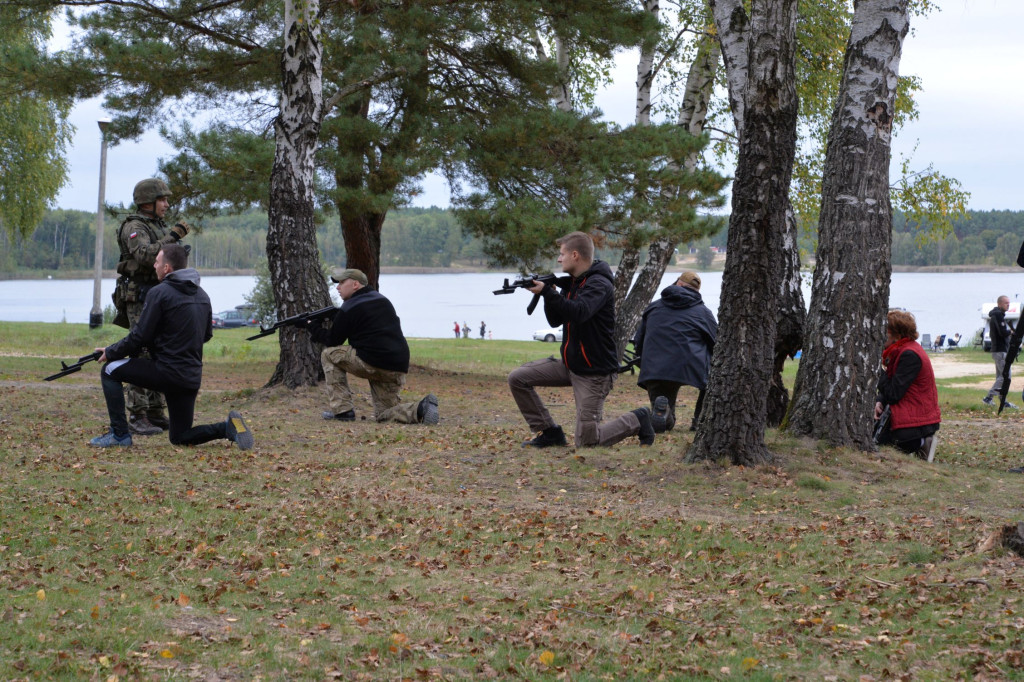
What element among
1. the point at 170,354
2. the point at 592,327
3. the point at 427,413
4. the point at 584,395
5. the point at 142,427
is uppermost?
the point at 592,327

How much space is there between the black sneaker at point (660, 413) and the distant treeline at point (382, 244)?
105844mm

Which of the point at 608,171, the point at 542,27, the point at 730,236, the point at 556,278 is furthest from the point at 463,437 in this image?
the point at 542,27

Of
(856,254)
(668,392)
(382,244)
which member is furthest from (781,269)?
(382,244)

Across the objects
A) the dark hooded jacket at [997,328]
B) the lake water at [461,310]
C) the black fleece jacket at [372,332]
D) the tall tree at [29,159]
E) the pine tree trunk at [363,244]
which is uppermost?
the tall tree at [29,159]

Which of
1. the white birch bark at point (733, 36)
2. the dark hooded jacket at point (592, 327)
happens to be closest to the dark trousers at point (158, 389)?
the dark hooded jacket at point (592, 327)

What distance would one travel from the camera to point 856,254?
841 centimetres

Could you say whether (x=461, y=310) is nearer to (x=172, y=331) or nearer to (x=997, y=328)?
(x=997, y=328)

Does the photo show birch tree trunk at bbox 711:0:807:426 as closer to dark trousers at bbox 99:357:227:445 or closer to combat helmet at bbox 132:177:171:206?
dark trousers at bbox 99:357:227:445

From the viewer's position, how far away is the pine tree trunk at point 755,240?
745 centimetres

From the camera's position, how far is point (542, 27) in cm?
1686

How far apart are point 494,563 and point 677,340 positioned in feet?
15.9

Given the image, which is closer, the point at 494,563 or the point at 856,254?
the point at 494,563

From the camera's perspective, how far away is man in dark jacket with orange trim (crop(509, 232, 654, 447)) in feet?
26.5

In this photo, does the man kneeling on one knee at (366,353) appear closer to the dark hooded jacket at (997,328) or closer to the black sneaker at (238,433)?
the black sneaker at (238,433)
